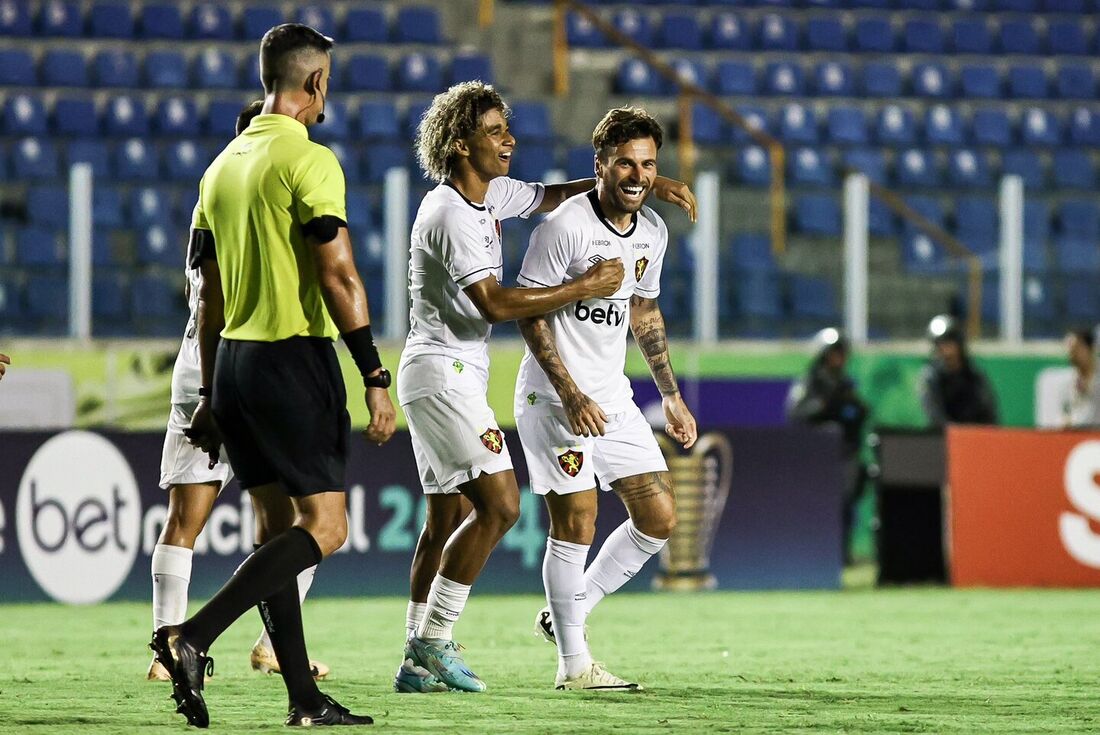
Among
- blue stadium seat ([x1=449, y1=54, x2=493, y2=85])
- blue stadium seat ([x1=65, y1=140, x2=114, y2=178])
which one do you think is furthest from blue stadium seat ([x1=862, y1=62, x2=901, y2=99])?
blue stadium seat ([x1=65, y1=140, x2=114, y2=178])

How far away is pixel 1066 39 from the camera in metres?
19.9

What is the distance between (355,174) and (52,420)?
354 centimetres

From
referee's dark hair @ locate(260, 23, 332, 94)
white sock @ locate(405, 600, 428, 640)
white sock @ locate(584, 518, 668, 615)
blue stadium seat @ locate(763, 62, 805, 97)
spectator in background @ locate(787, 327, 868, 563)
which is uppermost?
blue stadium seat @ locate(763, 62, 805, 97)

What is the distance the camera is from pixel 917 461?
1286cm

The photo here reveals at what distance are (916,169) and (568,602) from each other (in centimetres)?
1149

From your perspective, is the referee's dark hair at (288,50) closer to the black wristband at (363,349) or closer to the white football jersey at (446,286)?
the black wristband at (363,349)

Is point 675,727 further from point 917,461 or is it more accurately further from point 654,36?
point 654,36

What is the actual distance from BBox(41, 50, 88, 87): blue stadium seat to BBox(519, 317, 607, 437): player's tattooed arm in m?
11.2

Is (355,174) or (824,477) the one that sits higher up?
(355,174)

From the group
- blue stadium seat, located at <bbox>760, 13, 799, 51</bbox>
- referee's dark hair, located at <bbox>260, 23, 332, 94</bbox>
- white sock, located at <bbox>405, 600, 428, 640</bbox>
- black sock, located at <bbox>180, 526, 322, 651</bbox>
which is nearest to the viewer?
black sock, located at <bbox>180, 526, 322, 651</bbox>

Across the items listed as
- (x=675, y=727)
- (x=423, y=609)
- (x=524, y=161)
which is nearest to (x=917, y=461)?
(x=524, y=161)

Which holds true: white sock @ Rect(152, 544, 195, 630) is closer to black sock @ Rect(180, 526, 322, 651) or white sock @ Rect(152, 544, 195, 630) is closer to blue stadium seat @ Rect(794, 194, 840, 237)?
black sock @ Rect(180, 526, 322, 651)

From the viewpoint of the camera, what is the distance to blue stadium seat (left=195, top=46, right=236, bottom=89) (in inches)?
662

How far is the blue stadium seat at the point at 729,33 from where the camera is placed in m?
19.0
